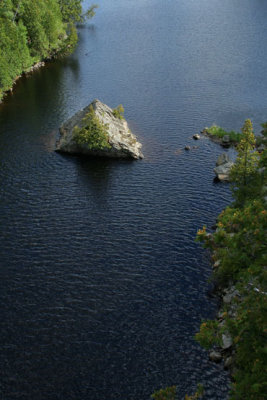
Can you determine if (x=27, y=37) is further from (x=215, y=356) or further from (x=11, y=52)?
(x=215, y=356)

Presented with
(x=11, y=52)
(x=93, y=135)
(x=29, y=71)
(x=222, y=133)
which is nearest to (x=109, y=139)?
(x=93, y=135)

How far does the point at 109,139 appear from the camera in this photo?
3029 inches

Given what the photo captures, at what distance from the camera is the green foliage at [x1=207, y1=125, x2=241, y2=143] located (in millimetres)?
81000

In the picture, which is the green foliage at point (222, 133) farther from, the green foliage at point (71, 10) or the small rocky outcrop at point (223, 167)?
the green foliage at point (71, 10)

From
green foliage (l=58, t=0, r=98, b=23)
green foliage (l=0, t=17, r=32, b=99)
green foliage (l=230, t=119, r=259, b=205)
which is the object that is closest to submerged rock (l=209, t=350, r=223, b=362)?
green foliage (l=230, t=119, r=259, b=205)

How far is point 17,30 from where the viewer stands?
362 ft

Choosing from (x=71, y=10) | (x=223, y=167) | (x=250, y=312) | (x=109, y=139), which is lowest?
(x=250, y=312)

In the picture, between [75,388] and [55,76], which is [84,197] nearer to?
[75,388]

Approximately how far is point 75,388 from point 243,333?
60.8ft

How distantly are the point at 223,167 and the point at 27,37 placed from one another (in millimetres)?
82781

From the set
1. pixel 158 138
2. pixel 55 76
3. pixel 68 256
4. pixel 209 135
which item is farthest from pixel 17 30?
pixel 68 256

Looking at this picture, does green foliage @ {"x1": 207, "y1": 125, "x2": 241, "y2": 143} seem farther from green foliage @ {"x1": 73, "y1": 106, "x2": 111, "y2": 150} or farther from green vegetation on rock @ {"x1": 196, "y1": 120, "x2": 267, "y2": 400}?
green vegetation on rock @ {"x1": 196, "y1": 120, "x2": 267, "y2": 400}

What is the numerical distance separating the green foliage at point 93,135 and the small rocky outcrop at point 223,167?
70.5ft

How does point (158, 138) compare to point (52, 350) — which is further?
point (158, 138)
